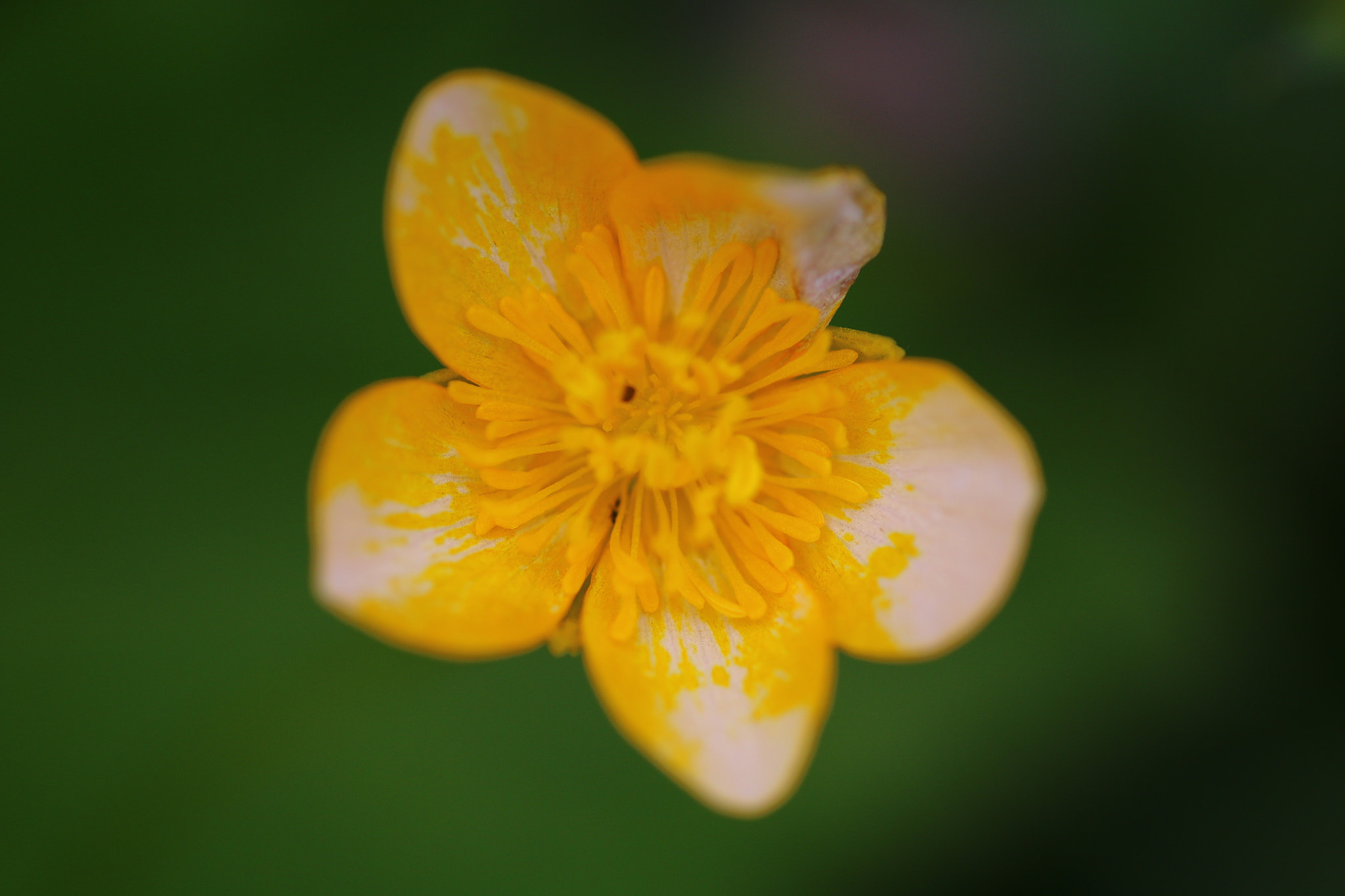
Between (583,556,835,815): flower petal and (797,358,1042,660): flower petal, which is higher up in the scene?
(797,358,1042,660): flower petal

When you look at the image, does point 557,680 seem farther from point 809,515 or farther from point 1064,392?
point 1064,392

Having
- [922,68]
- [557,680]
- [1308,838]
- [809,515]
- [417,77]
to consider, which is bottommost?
[1308,838]

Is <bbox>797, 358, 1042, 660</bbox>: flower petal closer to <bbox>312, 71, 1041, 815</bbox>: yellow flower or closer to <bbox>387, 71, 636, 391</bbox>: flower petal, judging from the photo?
<bbox>312, 71, 1041, 815</bbox>: yellow flower

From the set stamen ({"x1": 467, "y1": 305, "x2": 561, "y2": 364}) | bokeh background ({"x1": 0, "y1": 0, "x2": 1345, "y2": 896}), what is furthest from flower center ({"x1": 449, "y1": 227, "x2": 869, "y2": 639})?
bokeh background ({"x1": 0, "y1": 0, "x2": 1345, "y2": 896})

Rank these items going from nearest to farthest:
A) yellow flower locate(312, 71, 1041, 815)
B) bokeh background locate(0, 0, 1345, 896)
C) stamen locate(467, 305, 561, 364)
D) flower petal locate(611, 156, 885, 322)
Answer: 1. flower petal locate(611, 156, 885, 322)
2. yellow flower locate(312, 71, 1041, 815)
3. stamen locate(467, 305, 561, 364)
4. bokeh background locate(0, 0, 1345, 896)

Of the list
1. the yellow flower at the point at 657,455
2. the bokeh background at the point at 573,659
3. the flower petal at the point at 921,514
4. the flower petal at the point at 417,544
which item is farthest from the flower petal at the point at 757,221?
the bokeh background at the point at 573,659

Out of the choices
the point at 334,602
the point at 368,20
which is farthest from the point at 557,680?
the point at 368,20

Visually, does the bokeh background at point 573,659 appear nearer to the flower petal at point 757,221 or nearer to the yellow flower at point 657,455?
the yellow flower at point 657,455
